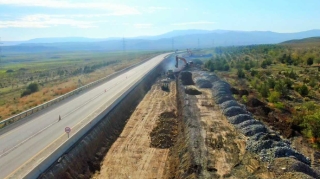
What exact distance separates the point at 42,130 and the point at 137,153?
306 inches

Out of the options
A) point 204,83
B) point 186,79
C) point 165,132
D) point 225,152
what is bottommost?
point 165,132

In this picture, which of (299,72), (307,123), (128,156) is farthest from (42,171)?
(299,72)

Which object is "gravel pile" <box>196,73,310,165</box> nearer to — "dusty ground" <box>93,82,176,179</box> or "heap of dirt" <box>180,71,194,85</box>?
"dusty ground" <box>93,82,176,179</box>

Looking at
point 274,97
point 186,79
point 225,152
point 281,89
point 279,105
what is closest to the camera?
point 225,152

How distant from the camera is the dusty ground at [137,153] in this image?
22.5 meters

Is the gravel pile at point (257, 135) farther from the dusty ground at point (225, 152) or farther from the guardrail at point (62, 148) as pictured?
the guardrail at point (62, 148)

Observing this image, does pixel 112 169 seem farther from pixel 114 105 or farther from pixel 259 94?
pixel 259 94

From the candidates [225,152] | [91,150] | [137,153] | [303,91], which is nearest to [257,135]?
[225,152]

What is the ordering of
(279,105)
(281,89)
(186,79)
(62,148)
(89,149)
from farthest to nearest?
(186,79), (281,89), (279,105), (89,149), (62,148)

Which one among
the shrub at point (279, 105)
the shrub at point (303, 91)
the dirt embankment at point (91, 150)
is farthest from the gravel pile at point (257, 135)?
the dirt embankment at point (91, 150)

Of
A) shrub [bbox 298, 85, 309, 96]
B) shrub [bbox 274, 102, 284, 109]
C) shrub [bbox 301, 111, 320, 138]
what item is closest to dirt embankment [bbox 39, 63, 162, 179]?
shrub [bbox 274, 102, 284, 109]

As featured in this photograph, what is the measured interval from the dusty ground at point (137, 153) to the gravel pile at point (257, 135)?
20.9ft

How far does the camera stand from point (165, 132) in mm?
30766

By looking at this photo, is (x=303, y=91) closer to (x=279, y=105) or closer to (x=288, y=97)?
(x=288, y=97)
